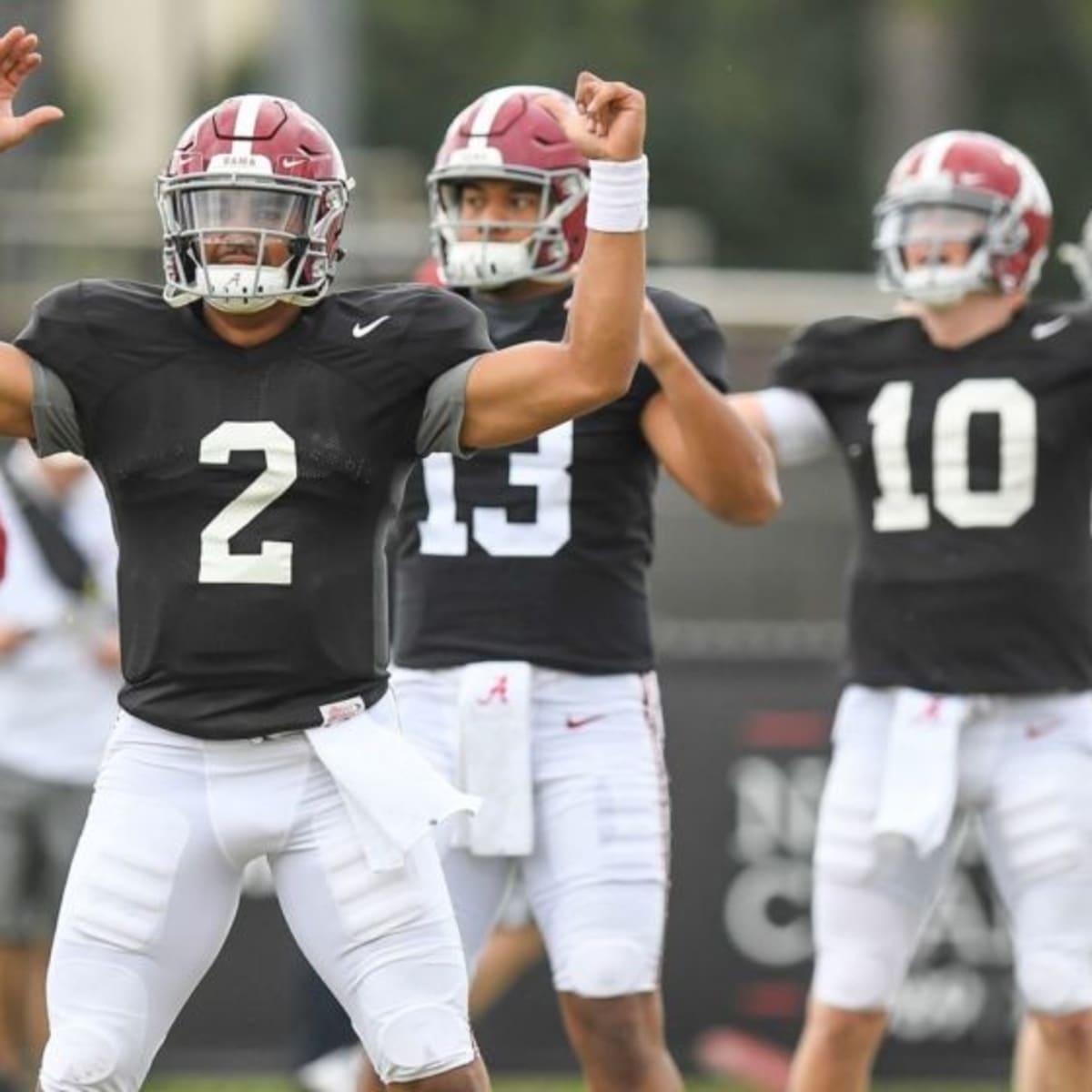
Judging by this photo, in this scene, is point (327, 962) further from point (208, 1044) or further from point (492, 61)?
point (492, 61)

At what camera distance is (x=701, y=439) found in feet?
21.2

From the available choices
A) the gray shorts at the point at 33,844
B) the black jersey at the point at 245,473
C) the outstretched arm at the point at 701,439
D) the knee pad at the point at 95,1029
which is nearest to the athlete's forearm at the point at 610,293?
the black jersey at the point at 245,473

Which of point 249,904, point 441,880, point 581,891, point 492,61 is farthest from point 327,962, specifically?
point 492,61

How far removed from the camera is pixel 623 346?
551 centimetres

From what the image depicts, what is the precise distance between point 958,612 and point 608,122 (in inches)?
73.0

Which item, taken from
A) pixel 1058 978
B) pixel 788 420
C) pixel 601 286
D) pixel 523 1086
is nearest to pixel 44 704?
pixel 523 1086

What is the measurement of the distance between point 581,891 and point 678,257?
12.9 metres

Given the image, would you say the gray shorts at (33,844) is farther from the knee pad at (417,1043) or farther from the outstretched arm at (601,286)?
the outstretched arm at (601,286)

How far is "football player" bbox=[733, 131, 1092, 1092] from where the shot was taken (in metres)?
6.86

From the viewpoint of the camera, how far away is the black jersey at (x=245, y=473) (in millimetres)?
5625

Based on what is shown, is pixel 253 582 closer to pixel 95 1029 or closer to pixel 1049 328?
pixel 95 1029

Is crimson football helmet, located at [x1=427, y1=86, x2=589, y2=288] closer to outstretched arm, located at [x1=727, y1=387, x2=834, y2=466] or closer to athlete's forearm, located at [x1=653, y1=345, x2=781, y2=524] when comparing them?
athlete's forearm, located at [x1=653, y1=345, x2=781, y2=524]

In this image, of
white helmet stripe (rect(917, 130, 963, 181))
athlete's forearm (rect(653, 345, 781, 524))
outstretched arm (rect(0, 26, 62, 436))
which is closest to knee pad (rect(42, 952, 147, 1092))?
outstretched arm (rect(0, 26, 62, 436))

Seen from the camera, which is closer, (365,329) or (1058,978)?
(365,329)
